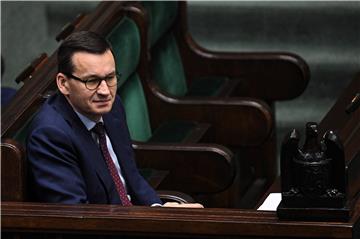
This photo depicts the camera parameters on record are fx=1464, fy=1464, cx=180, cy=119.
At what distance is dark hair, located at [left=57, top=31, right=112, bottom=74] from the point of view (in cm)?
390

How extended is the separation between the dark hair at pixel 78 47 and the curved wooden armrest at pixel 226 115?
1.14m

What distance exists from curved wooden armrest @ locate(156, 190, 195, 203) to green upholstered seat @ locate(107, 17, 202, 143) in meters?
0.52

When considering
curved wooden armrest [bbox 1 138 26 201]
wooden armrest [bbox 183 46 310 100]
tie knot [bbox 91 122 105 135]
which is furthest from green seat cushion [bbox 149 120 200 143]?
curved wooden armrest [bbox 1 138 26 201]

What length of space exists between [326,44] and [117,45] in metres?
1.27

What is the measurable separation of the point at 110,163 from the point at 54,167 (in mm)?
249

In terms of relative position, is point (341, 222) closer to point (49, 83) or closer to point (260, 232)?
point (260, 232)

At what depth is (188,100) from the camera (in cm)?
509

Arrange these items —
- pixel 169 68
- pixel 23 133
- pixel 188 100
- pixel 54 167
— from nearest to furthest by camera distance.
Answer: pixel 54 167 → pixel 23 133 → pixel 188 100 → pixel 169 68

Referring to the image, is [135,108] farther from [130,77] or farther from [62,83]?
[62,83]

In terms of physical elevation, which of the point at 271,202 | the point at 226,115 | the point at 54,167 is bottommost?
the point at 226,115

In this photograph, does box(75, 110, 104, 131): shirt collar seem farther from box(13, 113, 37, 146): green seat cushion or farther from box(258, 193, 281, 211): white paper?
box(258, 193, 281, 211): white paper

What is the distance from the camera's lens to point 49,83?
4.26 metres

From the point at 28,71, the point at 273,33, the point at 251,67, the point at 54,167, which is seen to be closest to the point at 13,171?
the point at 54,167

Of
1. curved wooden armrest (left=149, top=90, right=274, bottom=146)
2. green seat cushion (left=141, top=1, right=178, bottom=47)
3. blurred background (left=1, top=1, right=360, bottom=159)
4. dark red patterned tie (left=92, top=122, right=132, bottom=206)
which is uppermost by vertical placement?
dark red patterned tie (left=92, top=122, right=132, bottom=206)
